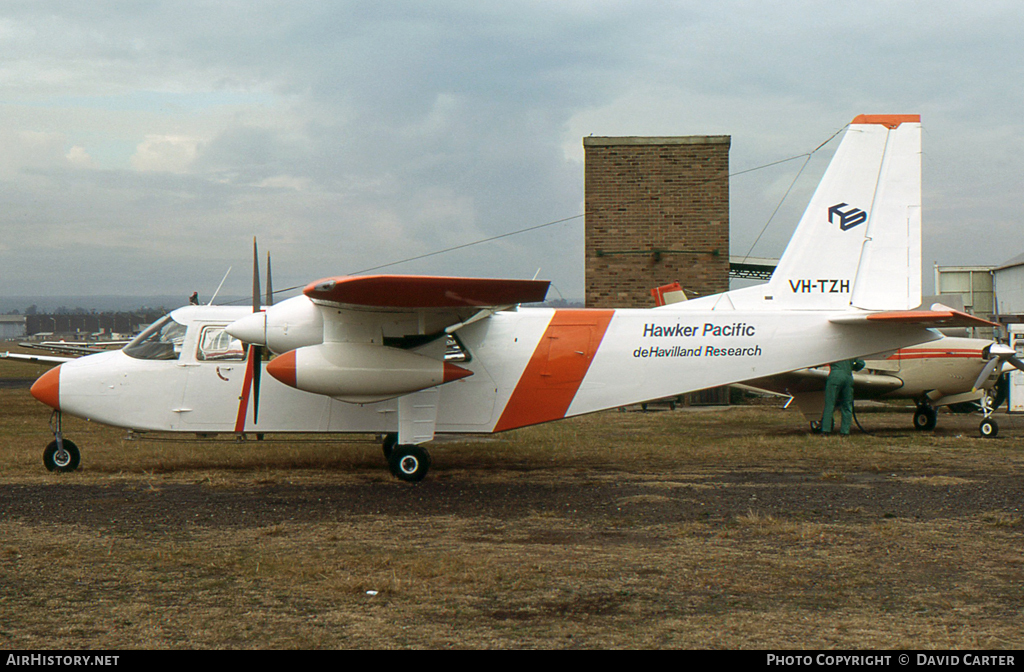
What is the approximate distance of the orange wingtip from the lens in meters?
11.5

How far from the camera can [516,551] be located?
22.2ft

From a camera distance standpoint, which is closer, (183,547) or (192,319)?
(183,547)

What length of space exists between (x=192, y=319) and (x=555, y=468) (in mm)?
5376

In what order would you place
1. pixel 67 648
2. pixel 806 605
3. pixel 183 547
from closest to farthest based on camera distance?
pixel 67 648, pixel 806 605, pixel 183 547

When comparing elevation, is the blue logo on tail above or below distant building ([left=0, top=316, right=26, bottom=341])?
above

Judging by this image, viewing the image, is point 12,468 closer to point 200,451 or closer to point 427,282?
point 200,451

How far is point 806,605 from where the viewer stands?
5184mm

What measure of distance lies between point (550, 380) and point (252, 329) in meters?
3.89

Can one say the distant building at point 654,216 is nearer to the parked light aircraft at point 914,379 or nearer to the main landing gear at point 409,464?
the parked light aircraft at point 914,379

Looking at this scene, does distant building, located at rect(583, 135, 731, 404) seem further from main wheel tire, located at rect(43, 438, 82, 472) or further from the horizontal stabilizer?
main wheel tire, located at rect(43, 438, 82, 472)

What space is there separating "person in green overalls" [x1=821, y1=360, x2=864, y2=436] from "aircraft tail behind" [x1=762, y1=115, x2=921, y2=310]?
431cm

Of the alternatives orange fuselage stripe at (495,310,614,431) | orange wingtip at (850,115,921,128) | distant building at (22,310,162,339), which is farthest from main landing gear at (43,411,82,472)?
distant building at (22,310,162,339)

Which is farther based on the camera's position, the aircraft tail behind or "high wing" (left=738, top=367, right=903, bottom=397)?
"high wing" (left=738, top=367, right=903, bottom=397)
